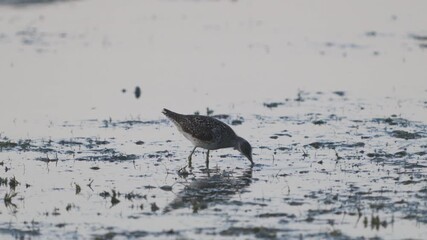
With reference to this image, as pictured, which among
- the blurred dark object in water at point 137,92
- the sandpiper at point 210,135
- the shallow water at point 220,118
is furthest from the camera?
the blurred dark object in water at point 137,92

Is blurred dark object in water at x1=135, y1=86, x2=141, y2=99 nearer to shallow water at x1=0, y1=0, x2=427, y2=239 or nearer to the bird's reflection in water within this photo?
shallow water at x1=0, y1=0, x2=427, y2=239

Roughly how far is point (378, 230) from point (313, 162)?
475 centimetres

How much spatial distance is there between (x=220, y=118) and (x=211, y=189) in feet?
22.5

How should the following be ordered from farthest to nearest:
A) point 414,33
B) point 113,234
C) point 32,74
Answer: point 414,33, point 32,74, point 113,234

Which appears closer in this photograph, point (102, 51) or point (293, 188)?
point (293, 188)

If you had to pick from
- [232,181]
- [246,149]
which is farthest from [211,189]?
[246,149]

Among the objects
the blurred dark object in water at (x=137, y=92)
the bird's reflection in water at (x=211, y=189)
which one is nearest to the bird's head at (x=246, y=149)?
the bird's reflection in water at (x=211, y=189)

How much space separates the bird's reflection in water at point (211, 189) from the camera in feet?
47.3

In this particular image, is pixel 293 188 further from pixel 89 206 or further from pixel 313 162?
pixel 89 206

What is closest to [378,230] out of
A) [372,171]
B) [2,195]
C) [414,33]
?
[372,171]

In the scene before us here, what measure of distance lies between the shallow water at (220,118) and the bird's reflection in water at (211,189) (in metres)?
0.04

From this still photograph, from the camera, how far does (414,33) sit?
36.0m

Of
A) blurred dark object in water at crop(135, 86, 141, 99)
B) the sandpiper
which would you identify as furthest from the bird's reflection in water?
blurred dark object in water at crop(135, 86, 141, 99)

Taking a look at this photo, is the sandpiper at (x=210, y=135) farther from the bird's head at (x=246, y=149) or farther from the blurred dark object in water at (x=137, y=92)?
the blurred dark object in water at (x=137, y=92)
